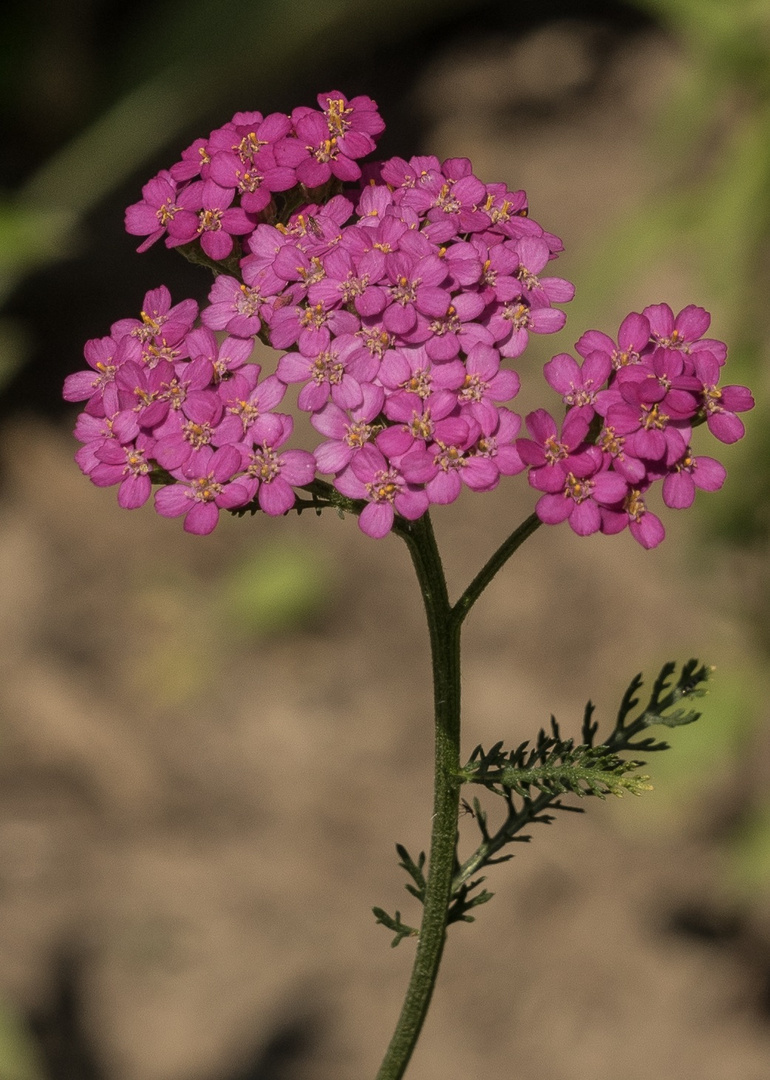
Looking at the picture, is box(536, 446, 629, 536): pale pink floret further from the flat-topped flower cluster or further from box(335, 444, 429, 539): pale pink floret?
box(335, 444, 429, 539): pale pink floret

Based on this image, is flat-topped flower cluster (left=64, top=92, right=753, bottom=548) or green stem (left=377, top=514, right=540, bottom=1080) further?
green stem (left=377, top=514, right=540, bottom=1080)

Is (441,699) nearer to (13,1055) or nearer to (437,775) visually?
(437,775)

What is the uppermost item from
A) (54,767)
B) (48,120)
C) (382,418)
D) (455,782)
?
(48,120)

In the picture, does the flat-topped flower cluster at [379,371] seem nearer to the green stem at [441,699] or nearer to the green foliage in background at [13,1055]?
the green stem at [441,699]

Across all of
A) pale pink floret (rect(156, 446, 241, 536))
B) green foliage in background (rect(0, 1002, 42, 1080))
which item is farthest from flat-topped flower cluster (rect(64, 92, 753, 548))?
green foliage in background (rect(0, 1002, 42, 1080))

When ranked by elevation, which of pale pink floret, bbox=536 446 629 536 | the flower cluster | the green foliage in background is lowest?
the green foliage in background

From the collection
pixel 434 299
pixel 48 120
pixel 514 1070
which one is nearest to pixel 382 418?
pixel 434 299

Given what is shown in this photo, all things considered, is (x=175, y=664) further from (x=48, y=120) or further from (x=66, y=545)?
(x=48, y=120)
